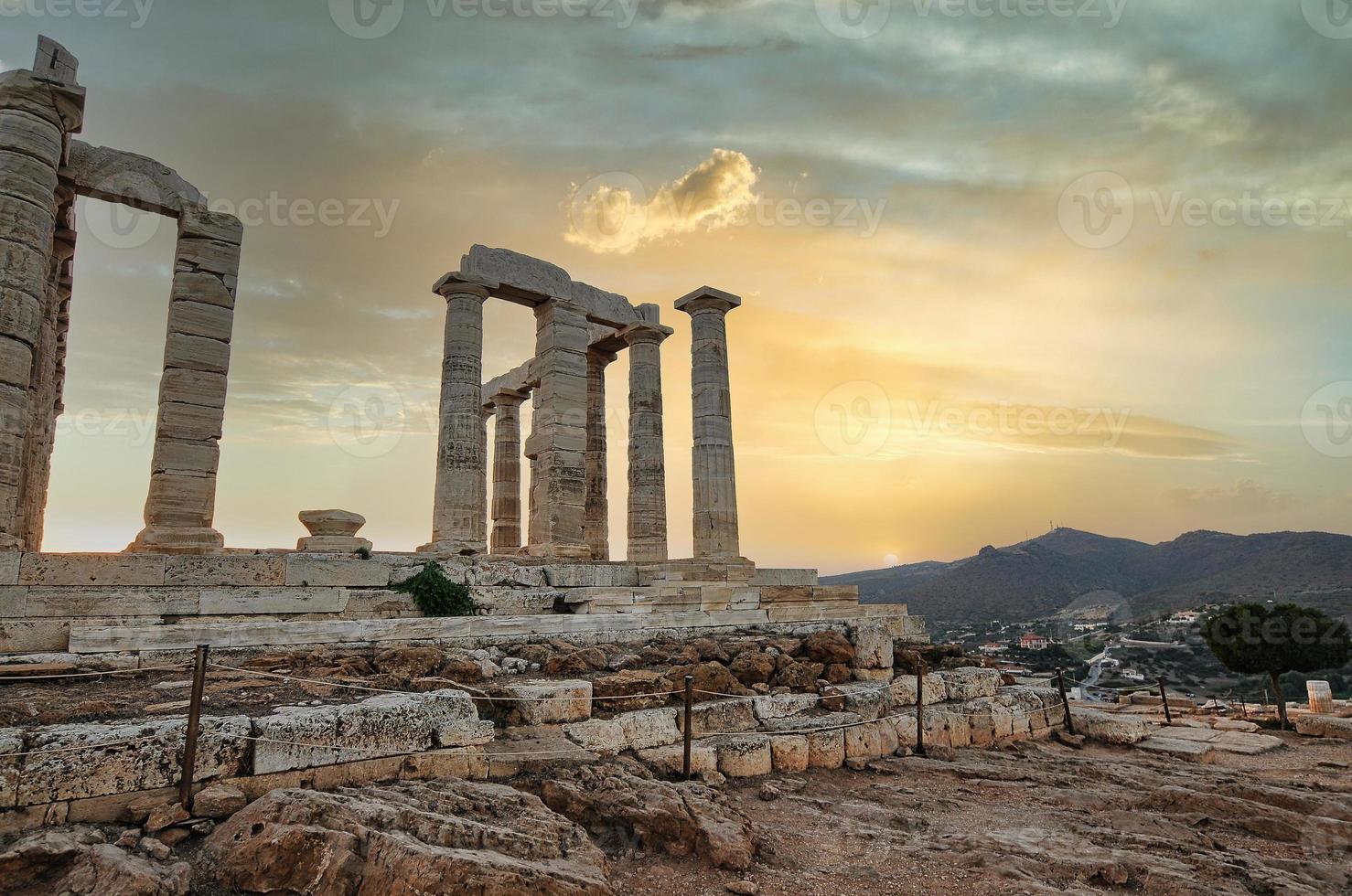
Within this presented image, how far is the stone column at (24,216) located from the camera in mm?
10992

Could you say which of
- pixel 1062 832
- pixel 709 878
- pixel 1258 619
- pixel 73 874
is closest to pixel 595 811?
pixel 709 878

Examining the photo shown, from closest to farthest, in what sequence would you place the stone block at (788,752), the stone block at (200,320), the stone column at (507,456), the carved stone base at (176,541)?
1. the stone block at (788,752)
2. the carved stone base at (176,541)
3. the stone block at (200,320)
4. the stone column at (507,456)

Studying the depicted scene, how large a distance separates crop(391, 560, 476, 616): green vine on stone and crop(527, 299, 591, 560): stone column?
6.07 metres

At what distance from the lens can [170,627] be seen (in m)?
7.95

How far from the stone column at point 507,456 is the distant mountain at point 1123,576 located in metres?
53.0

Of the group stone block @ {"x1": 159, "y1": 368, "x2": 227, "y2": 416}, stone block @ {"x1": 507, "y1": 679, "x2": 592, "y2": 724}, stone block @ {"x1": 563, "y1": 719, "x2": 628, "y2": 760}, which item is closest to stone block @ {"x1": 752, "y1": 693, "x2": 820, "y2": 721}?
stone block @ {"x1": 563, "y1": 719, "x2": 628, "y2": 760}

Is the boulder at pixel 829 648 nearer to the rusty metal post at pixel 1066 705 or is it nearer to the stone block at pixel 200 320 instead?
the rusty metal post at pixel 1066 705

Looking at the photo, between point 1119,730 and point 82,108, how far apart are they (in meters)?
20.4

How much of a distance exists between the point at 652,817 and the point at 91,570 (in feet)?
28.8

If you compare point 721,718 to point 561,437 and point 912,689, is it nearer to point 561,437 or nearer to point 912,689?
point 912,689

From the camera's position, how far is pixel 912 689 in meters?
11.0

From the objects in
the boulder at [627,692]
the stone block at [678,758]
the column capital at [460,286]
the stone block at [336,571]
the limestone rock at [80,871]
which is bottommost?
the stone block at [678,758]

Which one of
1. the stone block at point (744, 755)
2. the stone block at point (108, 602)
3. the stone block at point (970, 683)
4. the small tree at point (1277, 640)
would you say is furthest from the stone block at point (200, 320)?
the small tree at point (1277, 640)

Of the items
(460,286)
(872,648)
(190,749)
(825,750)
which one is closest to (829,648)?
(872,648)
